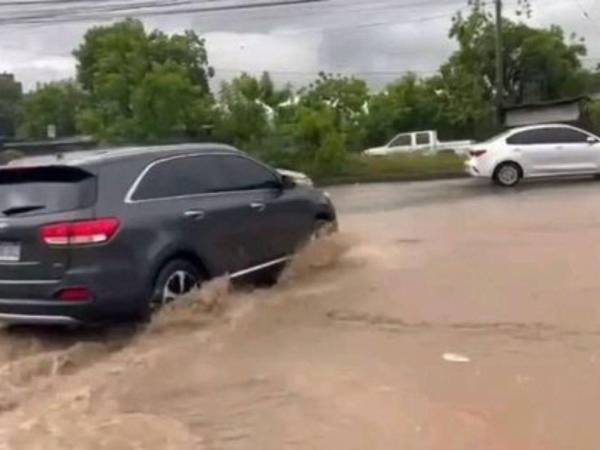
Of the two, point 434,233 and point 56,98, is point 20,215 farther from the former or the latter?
point 56,98

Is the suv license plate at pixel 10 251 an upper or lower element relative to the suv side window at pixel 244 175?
lower

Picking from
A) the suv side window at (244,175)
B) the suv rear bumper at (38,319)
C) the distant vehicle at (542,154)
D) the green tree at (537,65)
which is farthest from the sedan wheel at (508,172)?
the green tree at (537,65)

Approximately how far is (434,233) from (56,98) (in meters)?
56.1

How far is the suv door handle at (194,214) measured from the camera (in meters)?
8.27

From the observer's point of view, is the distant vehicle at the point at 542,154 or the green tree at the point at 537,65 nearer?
the distant vehicle at the point at 542,154

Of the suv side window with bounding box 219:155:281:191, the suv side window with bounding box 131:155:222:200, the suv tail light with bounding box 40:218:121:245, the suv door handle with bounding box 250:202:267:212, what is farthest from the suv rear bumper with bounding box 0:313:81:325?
the suv door handle with bounding box 250:202:267:212

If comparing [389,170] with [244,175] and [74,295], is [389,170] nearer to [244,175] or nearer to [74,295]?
[244,175]

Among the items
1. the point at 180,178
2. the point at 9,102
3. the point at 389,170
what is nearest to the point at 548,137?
the point at 389,170

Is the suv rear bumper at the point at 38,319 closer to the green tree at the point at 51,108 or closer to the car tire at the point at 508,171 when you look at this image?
the car tire at the point at 508,171

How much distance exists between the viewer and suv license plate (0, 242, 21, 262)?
759 centimetres

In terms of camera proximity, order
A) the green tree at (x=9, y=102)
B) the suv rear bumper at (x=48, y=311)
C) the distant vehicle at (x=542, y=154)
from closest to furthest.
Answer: the suv rear bumper at (x=48, y=311)
the distant vehicle at (x=542, y=154)
the green tree at (x=9, y=102)

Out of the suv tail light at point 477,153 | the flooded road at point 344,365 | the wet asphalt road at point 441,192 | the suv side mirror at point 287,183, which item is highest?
the suv tail light at point 477,153

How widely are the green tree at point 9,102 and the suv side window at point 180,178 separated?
2571 inches

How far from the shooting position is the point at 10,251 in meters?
7.63
